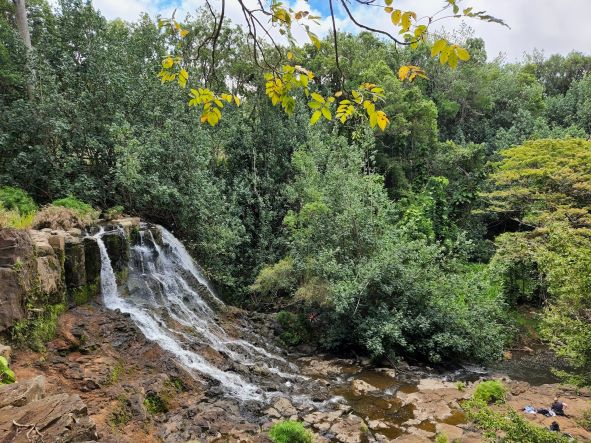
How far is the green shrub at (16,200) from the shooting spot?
1087 centimetres

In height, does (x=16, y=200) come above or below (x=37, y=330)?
above

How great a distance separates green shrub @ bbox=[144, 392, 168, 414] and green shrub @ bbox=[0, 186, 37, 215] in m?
6.43

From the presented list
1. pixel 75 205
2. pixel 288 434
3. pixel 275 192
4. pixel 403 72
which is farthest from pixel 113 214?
pixel 403 72

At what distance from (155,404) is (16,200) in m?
7.80

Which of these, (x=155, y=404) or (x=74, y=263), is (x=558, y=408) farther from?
(x=74, y=263)

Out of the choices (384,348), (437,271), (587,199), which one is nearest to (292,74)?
(384,348)

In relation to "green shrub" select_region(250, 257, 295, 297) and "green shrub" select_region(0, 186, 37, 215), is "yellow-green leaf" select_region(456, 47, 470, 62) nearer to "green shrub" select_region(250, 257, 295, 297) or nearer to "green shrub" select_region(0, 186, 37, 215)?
"green shrub" select_region(250, 257, 295, 297)

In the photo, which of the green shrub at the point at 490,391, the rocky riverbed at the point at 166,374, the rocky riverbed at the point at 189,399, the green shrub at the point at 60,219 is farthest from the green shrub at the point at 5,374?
the green shrub at the point at 490,391

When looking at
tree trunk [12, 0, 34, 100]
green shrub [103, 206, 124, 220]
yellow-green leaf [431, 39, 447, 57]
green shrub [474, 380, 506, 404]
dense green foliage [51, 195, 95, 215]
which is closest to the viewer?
yellow-green leaf [431, 39, 447, 57]

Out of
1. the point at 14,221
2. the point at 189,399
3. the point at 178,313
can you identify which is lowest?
the point at 189,399

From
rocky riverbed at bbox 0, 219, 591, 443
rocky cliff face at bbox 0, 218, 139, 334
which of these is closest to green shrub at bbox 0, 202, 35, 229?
rocky cliff face at bbox 0, 218, 139, 334

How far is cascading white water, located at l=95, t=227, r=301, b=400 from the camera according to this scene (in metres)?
8.66

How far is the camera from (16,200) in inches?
444

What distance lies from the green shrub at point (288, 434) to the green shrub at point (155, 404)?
6.34ft
